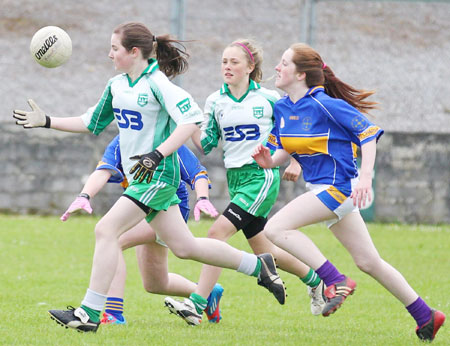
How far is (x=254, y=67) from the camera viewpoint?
7.02m

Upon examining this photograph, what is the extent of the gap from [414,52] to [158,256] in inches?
542

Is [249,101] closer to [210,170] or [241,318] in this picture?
[241,318]

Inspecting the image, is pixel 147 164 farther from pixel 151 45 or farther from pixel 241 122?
pixel 241 122

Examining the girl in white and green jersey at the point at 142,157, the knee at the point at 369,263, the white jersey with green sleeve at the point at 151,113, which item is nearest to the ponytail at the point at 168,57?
the girl in white and green jersey at the point at 142,157

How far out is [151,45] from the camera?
5.80m

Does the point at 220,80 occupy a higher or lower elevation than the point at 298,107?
lower

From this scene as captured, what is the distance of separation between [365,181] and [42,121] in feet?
7.35

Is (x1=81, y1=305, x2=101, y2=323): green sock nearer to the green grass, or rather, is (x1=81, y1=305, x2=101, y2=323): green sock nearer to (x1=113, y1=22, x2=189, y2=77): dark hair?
the green grass

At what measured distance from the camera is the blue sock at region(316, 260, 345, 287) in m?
5.58

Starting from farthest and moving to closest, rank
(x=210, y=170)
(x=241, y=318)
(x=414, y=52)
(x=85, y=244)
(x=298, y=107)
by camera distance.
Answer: (x=414, y=52)
(x=210, y=170)
(x=85, y=244)
(x=241, y=318)
(x=298, y=107)

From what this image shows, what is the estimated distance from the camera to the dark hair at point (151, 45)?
569 centimetres

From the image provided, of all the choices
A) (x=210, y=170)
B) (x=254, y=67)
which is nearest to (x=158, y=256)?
(x=254, y=67)

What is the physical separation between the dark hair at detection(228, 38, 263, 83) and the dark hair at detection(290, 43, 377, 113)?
101 cm

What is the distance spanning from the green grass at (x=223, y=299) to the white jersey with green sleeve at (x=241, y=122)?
1.34 meters
